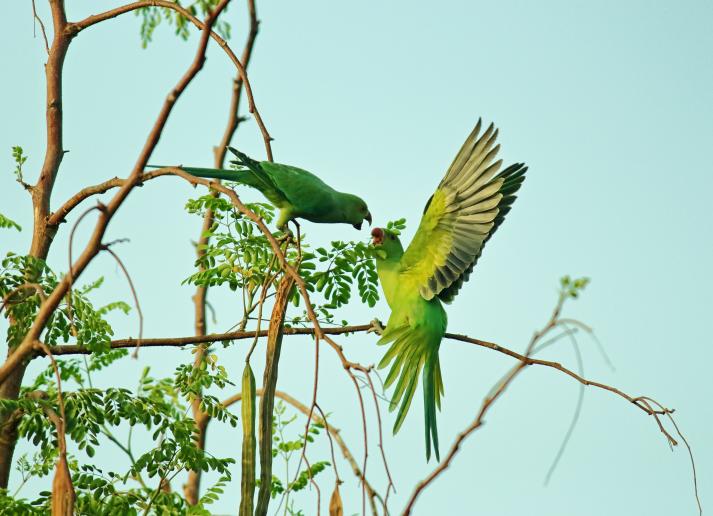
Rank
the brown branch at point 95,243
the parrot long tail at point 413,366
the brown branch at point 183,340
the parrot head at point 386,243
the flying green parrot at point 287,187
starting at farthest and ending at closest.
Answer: the parrot head at point 386,243
the parrot long tail at point 413,366
the flying green parrot at point 287,187
the brown branch at point 183,340
the brown branch at point 95,243

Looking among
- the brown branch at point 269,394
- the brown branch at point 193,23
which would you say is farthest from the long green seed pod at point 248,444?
the brown branch at point 193,23

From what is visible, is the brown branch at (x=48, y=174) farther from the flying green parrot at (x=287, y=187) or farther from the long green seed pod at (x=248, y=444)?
the long green seed pod at (x=248, y=444)

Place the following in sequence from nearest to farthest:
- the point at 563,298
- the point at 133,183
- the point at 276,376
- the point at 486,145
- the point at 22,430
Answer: the point at 563,298, the point at 133,183, the point at 276,376, the point at 22,430, the point at 486,145

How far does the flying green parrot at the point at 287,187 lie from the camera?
4074 mm

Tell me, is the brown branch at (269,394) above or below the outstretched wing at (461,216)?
below

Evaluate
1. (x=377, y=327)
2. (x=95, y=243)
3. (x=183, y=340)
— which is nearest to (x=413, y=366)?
(x=377, y=327)

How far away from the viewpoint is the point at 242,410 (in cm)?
258

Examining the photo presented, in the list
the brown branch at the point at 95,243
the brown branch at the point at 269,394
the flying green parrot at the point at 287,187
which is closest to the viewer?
the brown branch at the point at 95,243

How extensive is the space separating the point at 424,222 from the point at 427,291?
1.23ft

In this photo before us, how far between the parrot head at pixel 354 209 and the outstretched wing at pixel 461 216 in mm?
303

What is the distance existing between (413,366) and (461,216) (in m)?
0.80

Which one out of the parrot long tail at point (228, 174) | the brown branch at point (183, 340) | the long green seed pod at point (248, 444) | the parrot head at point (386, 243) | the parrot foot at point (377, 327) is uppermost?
the parrot head at point (386, 243)

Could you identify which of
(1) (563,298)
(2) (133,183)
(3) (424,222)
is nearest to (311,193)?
(3) (424,222)

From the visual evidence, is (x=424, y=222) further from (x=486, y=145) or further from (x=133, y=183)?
(x=133, y=183)
